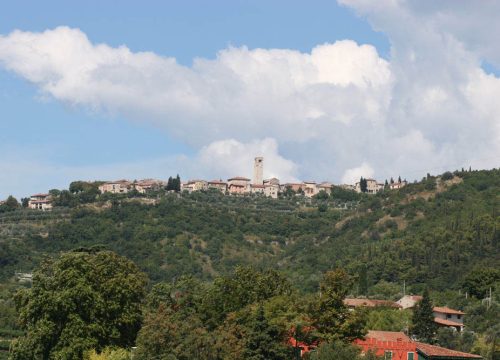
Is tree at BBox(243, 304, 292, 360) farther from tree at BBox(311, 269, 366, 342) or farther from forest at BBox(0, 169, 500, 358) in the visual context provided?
forest at BBox(0, 169, 500, 358)

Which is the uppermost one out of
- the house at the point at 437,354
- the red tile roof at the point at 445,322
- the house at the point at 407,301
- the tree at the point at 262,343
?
the tree at the point at 262,343

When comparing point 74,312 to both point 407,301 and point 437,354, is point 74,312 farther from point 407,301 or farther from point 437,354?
point 407,301

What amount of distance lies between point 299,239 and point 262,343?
122160 mm

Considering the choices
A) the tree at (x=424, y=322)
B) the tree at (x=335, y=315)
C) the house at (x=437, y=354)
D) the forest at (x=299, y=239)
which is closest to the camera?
the tree at (x=335, y=315)

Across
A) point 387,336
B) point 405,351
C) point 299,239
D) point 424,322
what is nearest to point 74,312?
point 405,351

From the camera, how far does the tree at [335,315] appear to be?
6006 cm

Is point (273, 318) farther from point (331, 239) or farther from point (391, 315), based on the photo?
point (331, 239)

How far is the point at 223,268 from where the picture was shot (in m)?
159

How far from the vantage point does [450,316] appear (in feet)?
311

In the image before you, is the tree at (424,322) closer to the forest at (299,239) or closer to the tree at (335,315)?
the forest at (299,239)

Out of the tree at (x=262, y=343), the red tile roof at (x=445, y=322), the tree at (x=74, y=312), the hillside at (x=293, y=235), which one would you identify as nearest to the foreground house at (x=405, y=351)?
the tree at (x=262, y=343)

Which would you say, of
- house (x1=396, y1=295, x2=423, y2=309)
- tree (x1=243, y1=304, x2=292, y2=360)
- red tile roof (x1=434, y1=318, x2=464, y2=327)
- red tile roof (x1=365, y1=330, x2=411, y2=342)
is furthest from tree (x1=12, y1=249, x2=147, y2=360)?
house (x1=396, y1=295, x2=423, y2=309)

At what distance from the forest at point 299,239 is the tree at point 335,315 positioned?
37921 millimetres

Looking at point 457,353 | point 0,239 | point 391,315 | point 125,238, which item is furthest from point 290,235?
point 457,353
